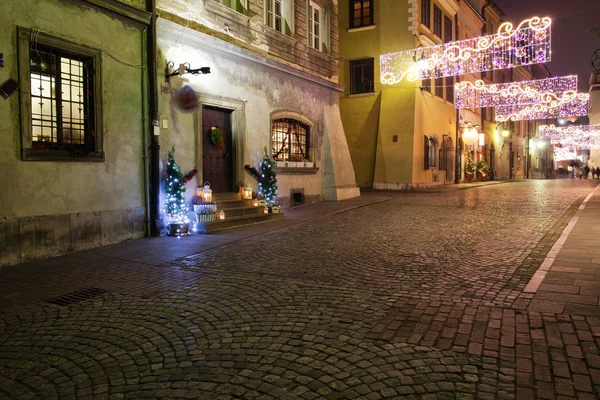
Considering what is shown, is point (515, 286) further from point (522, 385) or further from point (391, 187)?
point (391, 187)

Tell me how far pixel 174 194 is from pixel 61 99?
10.0 ft

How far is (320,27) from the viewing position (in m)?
17.1

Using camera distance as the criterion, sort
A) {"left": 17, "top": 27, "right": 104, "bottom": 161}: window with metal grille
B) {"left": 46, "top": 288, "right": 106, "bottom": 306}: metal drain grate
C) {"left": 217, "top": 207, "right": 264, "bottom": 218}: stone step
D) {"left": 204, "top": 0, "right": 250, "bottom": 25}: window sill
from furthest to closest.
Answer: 1. {"left": 204, "top": 0, "right": 250, "bottom": 25}: window sill
2. {"left": 217, "top": 207, "right": 264, "bottom": 218}: stone step
3. {"left": 17, "top": 27, "right": 104, "bottom": 161}: window with metal grille
4. {"left": 46, "top": 288, "right": 106, "bottom": 306}: metal drain grate

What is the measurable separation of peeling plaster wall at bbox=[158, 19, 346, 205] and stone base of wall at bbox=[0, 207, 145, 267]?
6.09 ft

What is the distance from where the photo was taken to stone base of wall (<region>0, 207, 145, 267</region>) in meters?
7.38

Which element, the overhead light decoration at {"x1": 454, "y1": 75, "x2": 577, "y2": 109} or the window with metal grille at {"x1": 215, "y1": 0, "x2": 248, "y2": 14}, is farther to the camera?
the overhead light decoration at {"x1": 454, "y1": 75, "x2": 577, "y2": 109}

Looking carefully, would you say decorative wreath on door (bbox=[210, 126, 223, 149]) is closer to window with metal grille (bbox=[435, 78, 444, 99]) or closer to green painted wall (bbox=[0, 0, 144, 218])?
green painted wall (bbox=[0, 0, 144, 218])

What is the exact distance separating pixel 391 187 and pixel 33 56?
18293mm

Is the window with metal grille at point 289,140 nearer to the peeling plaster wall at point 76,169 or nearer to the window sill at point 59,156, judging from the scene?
the peeling plaster wall at point 76,169

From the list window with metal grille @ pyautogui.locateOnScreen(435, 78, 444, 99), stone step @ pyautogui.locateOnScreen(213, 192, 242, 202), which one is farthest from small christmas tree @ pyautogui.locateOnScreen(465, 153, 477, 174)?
stone step @ pyautogui.locateOnScreen(213, 192, 242, 202)

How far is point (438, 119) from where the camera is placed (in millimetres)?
26312

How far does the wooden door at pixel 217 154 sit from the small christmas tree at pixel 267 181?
3.42 ft

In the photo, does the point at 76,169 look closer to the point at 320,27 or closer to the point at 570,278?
the point at 570,278

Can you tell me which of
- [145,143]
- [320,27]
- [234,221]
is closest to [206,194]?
[234,221]
